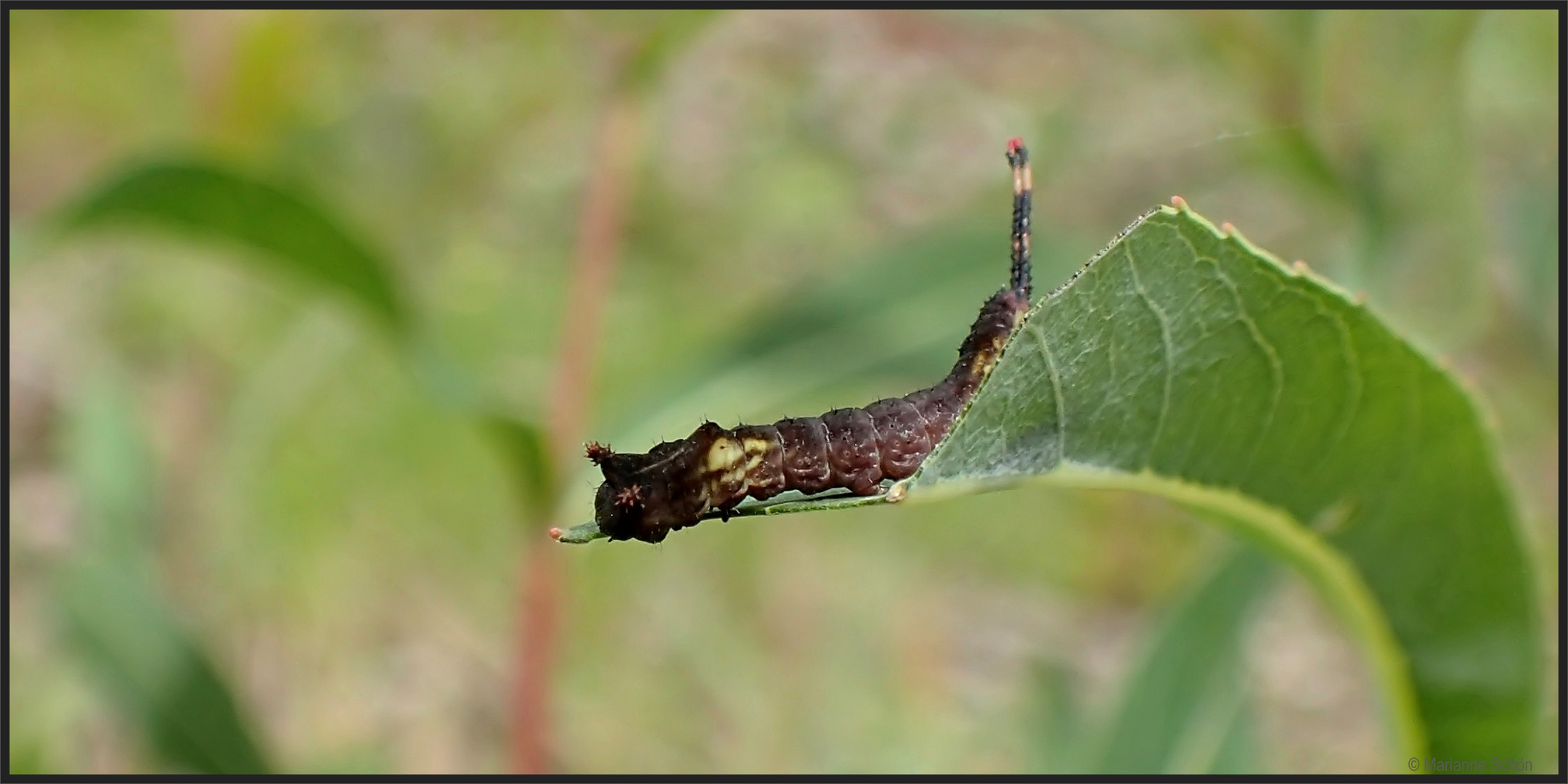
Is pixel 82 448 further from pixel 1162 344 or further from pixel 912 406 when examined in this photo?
pixel 1162 344

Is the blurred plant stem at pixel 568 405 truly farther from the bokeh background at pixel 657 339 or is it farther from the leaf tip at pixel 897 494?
the leaf tip at pixel 897 494

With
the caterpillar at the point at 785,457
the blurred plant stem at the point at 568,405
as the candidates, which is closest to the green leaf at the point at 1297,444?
the caterpillar at the point at 785,457

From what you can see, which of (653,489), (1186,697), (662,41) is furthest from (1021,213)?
(1186,697)

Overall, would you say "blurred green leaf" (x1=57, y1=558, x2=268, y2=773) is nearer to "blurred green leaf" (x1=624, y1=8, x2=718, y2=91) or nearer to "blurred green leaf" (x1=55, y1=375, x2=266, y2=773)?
"blurred green leaf" (x1=55, y1=375, x2=266, y2=773)

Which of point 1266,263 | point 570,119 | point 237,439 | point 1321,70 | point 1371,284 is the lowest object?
point 1266,263

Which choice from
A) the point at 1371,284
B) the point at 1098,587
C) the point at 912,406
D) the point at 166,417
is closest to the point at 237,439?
the point at 166,417

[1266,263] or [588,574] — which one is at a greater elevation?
[588,574]
